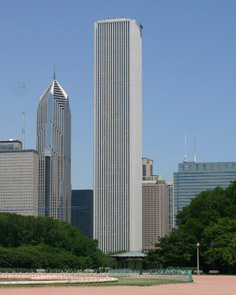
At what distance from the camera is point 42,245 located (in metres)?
111

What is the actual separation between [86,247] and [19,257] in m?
26.3

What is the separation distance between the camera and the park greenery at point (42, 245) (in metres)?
98.4

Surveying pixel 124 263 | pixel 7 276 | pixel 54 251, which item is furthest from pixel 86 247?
pixel 7 276

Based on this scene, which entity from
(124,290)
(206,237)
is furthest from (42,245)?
(124,290)

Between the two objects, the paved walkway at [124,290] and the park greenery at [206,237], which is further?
the park greenery at [206,237]

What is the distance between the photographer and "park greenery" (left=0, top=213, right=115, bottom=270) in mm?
98375

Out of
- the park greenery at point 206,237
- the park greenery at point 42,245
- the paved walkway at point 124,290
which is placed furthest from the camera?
the park greenery at point 42,245

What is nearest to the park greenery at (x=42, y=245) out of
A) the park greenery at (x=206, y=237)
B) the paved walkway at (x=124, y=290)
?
the park greenery at (x=206, y=237)

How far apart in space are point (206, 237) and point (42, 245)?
36448 millimetres

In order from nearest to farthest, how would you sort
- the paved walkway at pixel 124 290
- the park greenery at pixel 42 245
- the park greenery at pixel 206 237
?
the paved walkway at pixel 124 290
the park greenery at pixel 206 237
the park greenery at pixel 42 245

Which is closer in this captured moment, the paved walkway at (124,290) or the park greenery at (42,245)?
the paved walkway at (124,290)

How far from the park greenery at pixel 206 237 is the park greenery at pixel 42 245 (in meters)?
18.4

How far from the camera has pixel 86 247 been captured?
122625 millimetres

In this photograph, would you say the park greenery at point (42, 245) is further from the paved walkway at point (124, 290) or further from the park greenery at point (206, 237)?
the paved walkway at point (124, 290)
